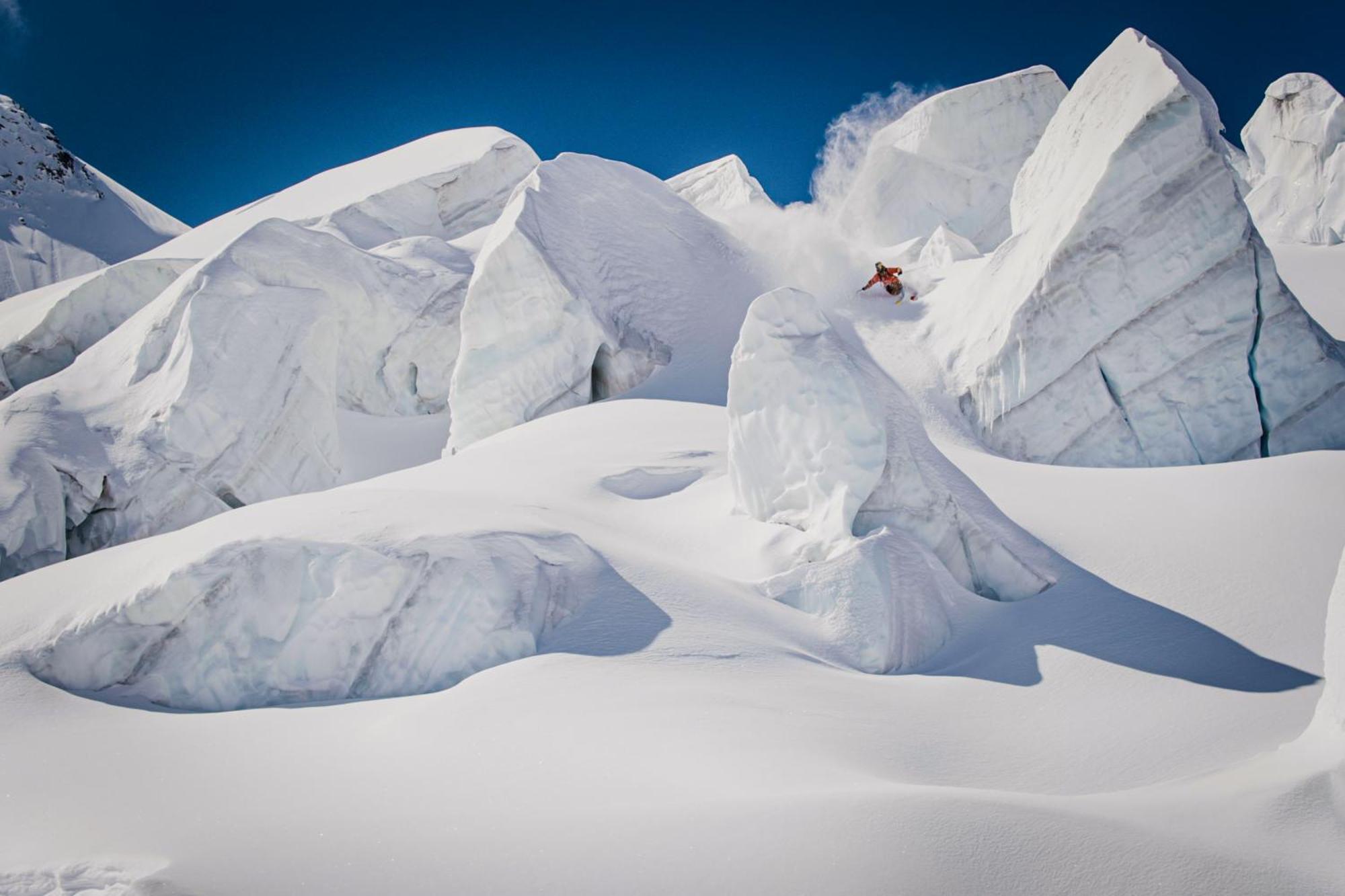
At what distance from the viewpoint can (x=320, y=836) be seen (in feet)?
9.30

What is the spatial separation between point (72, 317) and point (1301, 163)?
27.4 m

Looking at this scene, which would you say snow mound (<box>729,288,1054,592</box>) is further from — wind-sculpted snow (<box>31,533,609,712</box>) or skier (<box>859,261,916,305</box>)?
skier (<box>859,261,916,305</box>)

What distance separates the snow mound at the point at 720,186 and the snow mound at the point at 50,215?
16256mm

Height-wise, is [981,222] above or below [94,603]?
above

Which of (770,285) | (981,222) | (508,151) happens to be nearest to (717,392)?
(770,285)

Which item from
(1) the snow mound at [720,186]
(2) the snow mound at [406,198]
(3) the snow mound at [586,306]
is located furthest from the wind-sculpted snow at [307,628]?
(1) the snow mound at [720,186]

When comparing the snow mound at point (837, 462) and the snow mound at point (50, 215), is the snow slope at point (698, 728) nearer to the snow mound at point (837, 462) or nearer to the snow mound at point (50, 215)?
the snow mound at point (837, 462)

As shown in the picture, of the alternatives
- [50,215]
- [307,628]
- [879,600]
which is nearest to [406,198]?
[50,215]

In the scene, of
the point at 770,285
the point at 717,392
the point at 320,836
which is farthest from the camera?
the point at 770,285

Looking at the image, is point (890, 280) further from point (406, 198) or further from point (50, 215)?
point (50, 215)

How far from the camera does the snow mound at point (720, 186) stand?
72.5ft

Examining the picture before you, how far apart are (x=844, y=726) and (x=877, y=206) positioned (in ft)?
71.2

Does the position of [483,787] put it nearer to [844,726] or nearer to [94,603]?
[844,726]

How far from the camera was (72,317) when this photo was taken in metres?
14.2
